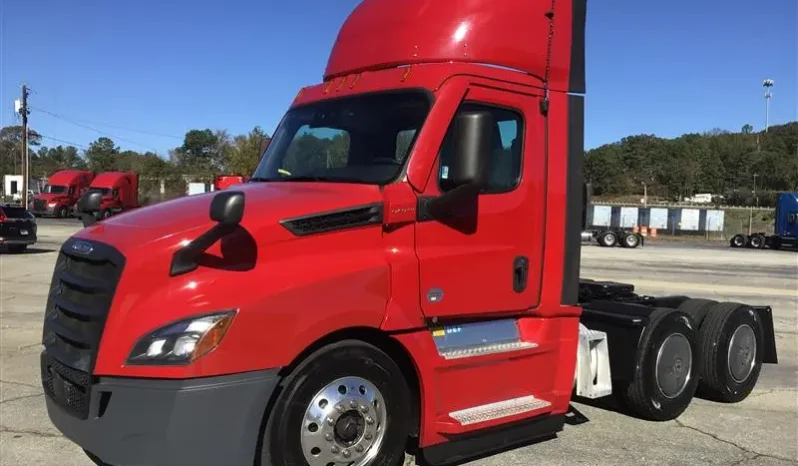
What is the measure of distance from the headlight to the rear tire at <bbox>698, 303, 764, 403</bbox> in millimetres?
4617

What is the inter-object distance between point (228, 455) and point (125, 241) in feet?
3.93

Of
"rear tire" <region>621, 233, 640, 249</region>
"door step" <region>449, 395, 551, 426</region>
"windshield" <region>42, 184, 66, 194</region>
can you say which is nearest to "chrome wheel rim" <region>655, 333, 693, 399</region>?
"door step" <region>449, 395, 551, 426</region>

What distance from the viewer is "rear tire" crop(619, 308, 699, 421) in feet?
17.3

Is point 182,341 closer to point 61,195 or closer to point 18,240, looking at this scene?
point 18,240

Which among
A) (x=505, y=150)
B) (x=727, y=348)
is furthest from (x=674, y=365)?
(x=505, y=150)

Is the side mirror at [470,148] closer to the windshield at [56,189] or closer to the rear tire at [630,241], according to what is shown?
the rear tire at [630,241]

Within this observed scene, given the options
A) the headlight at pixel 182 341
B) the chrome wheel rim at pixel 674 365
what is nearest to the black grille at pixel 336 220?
the headlight at pixel 182 341

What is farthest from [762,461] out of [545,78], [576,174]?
[545,78]

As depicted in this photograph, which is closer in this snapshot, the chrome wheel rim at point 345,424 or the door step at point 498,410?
the chrome wheel rim at point 345,424

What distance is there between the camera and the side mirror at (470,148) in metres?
3.69

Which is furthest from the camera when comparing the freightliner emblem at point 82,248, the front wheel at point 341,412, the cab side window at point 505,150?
the cab side window at point 505,150

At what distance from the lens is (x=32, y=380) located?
6.38 m

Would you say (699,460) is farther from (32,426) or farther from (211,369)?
(32,426)

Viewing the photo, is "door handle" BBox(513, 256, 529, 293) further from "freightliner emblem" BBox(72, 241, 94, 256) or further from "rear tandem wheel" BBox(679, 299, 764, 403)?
"freightliner emblem" BBox(72, 241, 94, 256)
